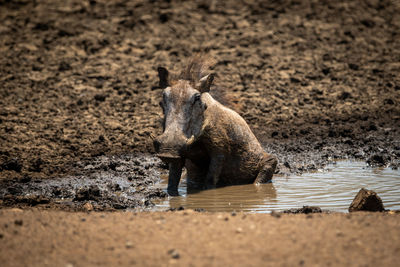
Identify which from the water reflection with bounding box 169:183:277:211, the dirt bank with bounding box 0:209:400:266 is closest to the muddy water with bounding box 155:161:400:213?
the water reflection with bounding box 169:183:277:211

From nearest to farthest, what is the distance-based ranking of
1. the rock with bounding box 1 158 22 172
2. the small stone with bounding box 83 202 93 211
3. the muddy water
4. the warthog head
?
the small stone with bounding box 83 202 93 211
the muddy water
the warthog head
the rock with bounding box 1 158 22 172

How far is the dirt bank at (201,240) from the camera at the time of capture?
3.96 m

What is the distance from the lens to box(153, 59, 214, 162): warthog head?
22.2 ft

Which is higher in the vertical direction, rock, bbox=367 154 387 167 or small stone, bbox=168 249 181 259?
small stone, bbox=168 249 181 259

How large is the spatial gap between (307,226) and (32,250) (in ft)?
7.72

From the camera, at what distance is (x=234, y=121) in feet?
26.5

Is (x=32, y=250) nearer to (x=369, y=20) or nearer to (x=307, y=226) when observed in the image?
(x=307, y=226)

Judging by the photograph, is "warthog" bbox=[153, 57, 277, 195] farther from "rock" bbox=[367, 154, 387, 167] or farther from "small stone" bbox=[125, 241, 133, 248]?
"small stone" bbox=[125, 241, 133, 248]

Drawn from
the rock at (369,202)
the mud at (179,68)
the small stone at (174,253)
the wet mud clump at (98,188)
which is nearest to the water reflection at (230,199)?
the wet mud clump at (98,188)

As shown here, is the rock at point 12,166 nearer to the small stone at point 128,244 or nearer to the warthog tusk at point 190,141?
the warthog tusk at point 190,141

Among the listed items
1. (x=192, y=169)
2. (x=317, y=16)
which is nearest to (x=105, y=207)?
(x=192, y=169)

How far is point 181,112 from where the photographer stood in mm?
7117

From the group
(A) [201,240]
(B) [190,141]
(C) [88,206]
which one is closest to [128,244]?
(A) [201,240]

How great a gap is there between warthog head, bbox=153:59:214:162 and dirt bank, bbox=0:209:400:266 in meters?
1.61
